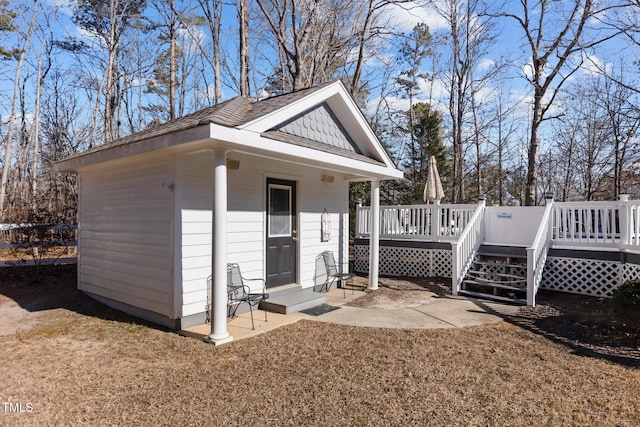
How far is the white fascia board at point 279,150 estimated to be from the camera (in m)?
4.47

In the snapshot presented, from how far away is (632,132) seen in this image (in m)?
13.8

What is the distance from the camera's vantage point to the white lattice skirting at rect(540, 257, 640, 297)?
7.03m

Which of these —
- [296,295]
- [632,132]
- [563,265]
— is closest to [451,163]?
[632,132]

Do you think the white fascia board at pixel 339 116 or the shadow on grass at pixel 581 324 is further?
the white fascia board at pixel 339 116

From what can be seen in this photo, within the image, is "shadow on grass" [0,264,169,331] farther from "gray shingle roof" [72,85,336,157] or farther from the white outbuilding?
"gray shingle roof" [72,85,336,157]

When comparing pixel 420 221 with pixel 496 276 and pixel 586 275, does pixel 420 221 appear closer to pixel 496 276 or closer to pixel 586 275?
pixel 496 276

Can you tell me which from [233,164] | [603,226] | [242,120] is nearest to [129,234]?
[233,164]

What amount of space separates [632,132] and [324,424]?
55.7 feet

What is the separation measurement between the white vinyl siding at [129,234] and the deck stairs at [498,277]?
19.9 feet

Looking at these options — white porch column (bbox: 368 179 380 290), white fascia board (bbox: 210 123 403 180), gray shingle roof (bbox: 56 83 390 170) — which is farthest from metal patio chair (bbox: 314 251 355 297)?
gray shingle roof (bbox: 56 83 390 170)

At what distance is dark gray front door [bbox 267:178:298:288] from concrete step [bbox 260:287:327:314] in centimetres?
23

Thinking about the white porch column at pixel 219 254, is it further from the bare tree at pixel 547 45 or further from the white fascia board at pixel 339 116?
the bare tree at pixel 547 45

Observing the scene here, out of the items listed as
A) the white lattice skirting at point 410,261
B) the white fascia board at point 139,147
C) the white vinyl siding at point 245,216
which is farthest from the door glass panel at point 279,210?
the white lattice skirting at point 410,261

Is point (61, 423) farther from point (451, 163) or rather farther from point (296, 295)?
point (451, 163)
